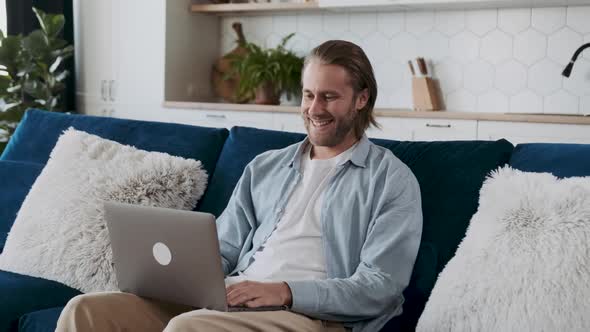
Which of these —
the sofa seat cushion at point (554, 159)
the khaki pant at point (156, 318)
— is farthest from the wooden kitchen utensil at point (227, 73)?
the khaki pant at point (156, 318)

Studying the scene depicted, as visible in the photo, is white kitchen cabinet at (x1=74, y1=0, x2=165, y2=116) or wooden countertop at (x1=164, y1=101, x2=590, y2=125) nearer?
wooden countertop at (x1=164, y1=101, x2=590, y2=125)

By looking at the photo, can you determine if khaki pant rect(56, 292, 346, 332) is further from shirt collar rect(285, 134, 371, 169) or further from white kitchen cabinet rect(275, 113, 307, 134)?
white kitchen cabinet rect(275, 113, 307, 134)

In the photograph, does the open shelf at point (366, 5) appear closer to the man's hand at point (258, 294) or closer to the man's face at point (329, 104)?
the man's face at point (329, 104)

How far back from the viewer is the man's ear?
2270 mm

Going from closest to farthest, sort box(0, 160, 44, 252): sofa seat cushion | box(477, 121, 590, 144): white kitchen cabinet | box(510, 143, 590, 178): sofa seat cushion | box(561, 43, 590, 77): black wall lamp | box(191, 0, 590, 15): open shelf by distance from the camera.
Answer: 1. box(510, 143, 590, 178): sofa seat cushion
2. box(0, 160, 44, 252): sofa seat cushion
3. box(477, 121, 590, 144): white kitchen cabinet
4. box(561, 43, 590, 77): black wall lamp
5. box(191, 0, 590, 15): open shelf

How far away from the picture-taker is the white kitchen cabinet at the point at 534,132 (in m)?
3.82

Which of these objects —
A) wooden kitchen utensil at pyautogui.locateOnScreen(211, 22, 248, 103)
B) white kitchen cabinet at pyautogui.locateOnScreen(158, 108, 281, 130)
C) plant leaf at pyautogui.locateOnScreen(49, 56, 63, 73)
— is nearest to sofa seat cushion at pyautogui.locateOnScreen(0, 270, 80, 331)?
white kitchen cabinet at pyautogui.locateOnScreen(158, 108, 281, 130)

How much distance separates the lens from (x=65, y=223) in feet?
8.28

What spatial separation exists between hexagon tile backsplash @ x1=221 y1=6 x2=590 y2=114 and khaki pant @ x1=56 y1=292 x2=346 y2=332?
2902mm

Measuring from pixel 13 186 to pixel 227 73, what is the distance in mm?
2597

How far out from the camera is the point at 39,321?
216 cm

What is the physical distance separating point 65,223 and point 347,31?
115 inches

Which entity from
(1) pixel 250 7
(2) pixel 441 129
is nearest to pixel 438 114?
(2) pixel 441 129

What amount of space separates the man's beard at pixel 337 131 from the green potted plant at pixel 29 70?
299 centimetres
